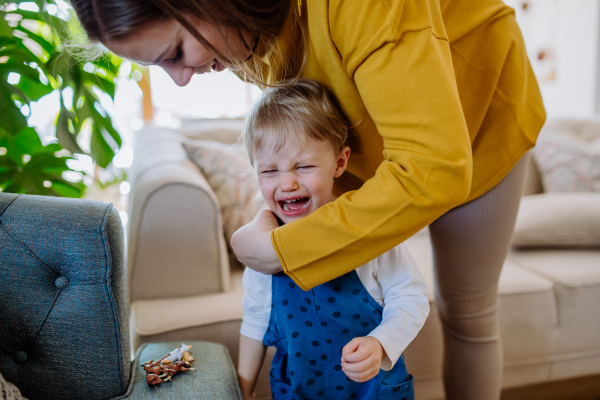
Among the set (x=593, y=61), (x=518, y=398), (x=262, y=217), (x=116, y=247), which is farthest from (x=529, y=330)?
(x=593, y=61)

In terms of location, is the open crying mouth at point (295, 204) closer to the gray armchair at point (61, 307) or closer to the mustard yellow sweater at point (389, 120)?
the mustard yellow sweater at point (389, 120)

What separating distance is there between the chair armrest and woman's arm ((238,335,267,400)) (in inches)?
17.4

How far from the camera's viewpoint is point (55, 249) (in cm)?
76

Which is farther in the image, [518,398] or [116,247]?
[518,398]

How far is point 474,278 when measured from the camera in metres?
0.88

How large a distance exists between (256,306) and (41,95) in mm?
788

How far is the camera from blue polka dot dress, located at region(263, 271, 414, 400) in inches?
30.8

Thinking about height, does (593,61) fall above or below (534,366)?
above

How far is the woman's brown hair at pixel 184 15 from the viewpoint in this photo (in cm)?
54

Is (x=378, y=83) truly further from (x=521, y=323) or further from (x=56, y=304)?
(x=521, y=323)

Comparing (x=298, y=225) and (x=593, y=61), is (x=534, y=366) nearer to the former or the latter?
(x=298, y=225)

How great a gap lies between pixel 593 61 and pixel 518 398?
274cm

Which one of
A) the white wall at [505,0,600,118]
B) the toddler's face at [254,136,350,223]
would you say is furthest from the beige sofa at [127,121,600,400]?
the white wall at [505,0,600,118]

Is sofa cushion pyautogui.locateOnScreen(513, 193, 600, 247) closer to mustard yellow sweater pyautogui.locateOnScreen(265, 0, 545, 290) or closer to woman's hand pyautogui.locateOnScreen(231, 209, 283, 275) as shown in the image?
mustard yellow sweater pyautogui.locateOnScreen(265, 0, 545, 290)
